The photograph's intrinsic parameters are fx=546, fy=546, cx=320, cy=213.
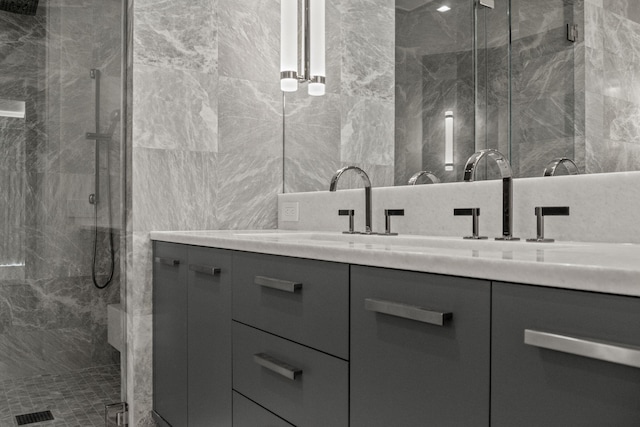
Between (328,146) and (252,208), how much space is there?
422mm

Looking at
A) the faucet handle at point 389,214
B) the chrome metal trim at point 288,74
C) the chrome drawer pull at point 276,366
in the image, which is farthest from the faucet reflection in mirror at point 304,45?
the chrome drawer pull at point 276,366

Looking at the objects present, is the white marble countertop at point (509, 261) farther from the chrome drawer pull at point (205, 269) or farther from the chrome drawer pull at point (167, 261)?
the chrome drawer pull at point (167, 261)

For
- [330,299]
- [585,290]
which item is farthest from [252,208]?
[585,290]

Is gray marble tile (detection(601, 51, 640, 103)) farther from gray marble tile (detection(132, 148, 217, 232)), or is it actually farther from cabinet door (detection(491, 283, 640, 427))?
gray marble tile (detection(132, 148, 217, 232))

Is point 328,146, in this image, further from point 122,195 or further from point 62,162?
point 62,162

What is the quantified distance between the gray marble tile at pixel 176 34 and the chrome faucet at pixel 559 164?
1353 mm

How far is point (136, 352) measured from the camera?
78.8 inches

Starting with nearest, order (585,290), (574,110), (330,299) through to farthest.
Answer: (585,290)
(330,299)
(574,110)

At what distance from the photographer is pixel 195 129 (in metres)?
2.13

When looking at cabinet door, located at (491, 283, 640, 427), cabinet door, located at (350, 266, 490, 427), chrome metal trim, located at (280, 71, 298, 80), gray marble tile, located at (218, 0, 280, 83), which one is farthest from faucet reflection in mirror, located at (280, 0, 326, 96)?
cabinet door, located at (491, 283, 640, 427)

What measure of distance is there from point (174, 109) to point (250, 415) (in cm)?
120

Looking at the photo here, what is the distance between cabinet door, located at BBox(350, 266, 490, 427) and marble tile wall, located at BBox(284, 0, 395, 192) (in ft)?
3.51

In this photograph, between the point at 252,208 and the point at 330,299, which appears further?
the point at 252,208

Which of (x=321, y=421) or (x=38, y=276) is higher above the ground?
(x=38, y=276)
